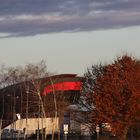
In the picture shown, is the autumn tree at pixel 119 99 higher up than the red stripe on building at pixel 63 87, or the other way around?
the red stripe on building at pixel 63 87

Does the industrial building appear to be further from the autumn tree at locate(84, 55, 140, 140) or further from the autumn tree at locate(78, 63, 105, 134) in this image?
the autumn tree at locate(84, 55, 140, 140)

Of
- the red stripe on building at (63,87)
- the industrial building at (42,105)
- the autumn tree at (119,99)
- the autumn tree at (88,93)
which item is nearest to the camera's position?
the autumn tree at (119,99)

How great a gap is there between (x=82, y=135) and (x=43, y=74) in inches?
416

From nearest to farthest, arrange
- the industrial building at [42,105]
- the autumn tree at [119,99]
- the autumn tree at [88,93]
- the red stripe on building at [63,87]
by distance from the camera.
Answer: the autumn tree at [119,99], the autumn tree at [88,93], the industrial building at [42,105], the red stripe on building at [63,87]

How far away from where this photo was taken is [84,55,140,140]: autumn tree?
69.6 metres

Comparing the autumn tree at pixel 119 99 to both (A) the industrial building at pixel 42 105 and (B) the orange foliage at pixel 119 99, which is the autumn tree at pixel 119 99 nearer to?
(B) the orange foliage at pixel 119 99

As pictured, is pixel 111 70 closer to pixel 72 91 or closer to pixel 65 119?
pixel 65 119

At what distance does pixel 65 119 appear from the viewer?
9438cm

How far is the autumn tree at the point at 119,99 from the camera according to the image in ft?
228

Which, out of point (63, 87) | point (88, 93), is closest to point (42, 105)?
point (88, 93)

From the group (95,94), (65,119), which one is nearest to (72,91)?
(65,119)

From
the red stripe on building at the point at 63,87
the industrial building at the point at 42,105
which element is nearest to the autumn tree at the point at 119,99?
the industrial building at the point at 42,105

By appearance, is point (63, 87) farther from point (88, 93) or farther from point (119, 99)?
point (119, 99)

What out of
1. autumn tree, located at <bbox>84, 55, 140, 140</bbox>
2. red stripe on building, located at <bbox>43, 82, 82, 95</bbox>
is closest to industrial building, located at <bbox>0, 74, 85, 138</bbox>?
red stripe on building, located at <bbox>43, 82, 82, 95</bbox>
